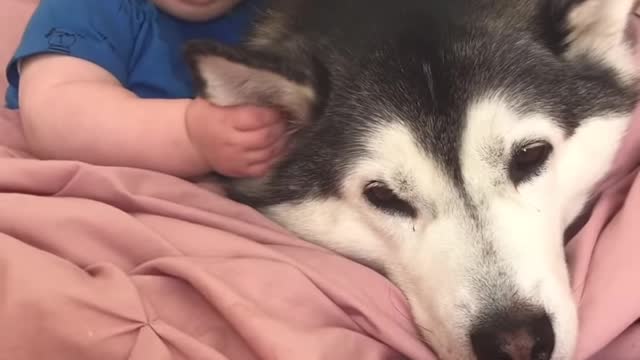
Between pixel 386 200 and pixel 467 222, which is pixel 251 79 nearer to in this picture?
pixel 386 200

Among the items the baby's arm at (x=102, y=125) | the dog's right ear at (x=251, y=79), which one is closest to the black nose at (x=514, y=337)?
the dog's right ear at (x=251, y=79)

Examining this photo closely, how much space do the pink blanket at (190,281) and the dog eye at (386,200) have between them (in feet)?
0.31

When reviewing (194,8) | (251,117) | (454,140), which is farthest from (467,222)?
(194,8)

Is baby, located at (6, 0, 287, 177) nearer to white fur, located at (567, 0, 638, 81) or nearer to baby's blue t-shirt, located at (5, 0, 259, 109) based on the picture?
baby's blue t-shirt, located at (5, 0, 259, 109)

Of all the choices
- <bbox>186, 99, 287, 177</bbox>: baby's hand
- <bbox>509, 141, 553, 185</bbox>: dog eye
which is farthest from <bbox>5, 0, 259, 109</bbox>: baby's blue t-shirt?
<bbox>509, 141, 553, 185</bbox>: dog eye

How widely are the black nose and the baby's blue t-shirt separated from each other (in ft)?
2.55

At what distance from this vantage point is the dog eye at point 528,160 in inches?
44.3

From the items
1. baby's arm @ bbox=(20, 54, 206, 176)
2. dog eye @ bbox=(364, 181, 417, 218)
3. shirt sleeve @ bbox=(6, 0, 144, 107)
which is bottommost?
baby's arm @ bbox=(20, 54, 206, 176)

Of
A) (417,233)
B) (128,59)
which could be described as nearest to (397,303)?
(417,233)

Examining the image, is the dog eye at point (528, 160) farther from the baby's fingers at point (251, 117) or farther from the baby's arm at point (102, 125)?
the baby's arm at point (102, 125)

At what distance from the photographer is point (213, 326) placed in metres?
1.04

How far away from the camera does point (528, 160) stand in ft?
3.74

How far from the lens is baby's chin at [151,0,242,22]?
1.54 m

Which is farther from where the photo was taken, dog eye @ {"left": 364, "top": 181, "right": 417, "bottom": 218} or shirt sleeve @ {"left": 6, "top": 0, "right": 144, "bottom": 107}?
shirt sleeve @ {"left": 6, "top": 0, "right": 144, "bottom": 107}
